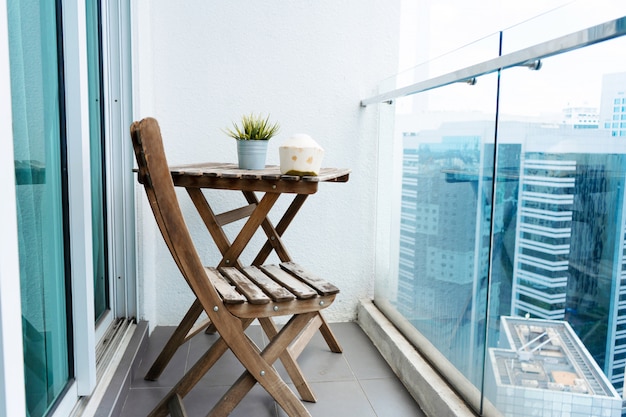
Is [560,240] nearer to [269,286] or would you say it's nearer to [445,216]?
[445,216]

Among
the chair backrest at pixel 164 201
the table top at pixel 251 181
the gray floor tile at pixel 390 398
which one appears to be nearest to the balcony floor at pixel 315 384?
the gray floor tile at pixel 390 398

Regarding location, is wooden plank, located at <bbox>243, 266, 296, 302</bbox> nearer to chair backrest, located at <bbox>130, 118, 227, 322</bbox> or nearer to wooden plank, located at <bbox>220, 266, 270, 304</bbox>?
wooden plank, located at <bbox>220, 266, 270, 304</bbox>

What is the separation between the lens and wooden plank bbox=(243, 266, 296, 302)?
1.61m

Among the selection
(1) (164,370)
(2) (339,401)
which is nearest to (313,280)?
(2) (339,401)

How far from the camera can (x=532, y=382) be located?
4.71ft

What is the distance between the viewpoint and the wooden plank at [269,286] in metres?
1.61

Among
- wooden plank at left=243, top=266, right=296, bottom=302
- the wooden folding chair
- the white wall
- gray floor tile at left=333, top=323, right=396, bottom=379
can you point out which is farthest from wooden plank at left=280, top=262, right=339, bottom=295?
the white wall

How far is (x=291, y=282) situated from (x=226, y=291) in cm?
27

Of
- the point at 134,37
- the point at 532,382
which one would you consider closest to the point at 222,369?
the point at 532,382

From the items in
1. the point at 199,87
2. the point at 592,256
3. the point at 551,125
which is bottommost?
the point at 592,256

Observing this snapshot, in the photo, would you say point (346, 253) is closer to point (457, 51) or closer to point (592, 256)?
point (457, 51)

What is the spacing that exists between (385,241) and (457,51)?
3.85 feet

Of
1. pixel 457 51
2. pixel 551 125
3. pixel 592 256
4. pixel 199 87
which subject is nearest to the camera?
pixel 592 256

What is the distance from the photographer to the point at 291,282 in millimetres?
1813
